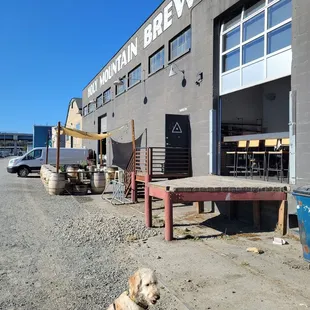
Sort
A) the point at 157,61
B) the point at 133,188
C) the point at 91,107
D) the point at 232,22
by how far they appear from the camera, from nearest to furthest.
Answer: the point at 232,22, the point at 133,188, the point at 157,61, the point at 91,107

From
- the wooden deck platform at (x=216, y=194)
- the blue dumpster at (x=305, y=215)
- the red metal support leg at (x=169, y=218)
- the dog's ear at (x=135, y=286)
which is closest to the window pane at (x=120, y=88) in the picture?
the wooden deck platform at (x=216, y=194)

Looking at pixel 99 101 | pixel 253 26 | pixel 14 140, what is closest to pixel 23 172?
pixel 99 101

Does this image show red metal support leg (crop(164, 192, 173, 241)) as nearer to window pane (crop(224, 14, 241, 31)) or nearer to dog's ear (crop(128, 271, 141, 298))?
dog's ear (crop(128, 271, 141, 298))

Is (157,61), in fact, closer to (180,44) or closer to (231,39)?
(180,44)

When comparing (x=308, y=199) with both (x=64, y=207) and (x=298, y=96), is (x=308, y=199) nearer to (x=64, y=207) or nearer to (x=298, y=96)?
(x=298, y=96)

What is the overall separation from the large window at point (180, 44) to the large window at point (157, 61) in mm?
965

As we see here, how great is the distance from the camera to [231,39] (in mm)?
10227

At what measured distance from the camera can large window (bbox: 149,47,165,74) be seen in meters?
15.4

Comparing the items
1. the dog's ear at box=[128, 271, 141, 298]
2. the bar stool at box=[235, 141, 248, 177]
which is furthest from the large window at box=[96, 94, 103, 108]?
the dog's ear at box=[128, 271, 141, 298]

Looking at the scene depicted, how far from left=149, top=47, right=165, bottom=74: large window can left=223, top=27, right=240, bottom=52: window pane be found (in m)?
4.91

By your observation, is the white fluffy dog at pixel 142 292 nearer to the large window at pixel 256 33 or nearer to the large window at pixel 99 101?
the large window at pixel 256 33

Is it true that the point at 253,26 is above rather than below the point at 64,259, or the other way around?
above

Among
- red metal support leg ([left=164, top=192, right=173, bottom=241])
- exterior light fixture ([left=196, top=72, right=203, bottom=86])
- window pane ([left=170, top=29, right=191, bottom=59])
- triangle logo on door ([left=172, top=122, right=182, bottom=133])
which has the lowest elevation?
red metal support leg ([left=164, top=192, right=173, bottom=241])

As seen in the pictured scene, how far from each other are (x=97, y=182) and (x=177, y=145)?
486 cm
